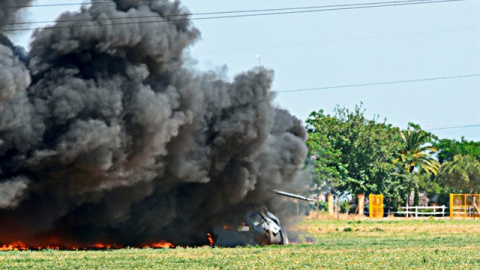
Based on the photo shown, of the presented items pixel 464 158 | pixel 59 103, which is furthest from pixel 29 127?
pixel 464 158

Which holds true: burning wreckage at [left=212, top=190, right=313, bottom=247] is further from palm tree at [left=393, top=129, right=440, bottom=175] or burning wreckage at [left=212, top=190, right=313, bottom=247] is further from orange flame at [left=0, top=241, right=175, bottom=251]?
palm tree at [left=393, top=129, right=440, bottom=175]

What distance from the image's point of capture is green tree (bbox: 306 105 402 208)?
363ft

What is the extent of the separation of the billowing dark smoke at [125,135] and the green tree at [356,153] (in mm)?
60572

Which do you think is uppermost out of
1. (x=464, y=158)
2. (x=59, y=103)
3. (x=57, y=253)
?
(x=464, y=158)

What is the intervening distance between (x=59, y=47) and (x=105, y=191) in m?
6.45

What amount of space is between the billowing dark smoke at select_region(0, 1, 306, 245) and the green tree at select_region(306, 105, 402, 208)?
60572 mm

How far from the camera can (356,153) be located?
367 feet

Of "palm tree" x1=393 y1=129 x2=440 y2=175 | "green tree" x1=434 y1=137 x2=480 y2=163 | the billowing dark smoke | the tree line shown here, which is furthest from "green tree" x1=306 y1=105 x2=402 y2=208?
the billowing dark smoke

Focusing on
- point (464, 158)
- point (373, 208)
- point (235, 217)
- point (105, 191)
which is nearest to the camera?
point (105, 191)

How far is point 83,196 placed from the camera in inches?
1710

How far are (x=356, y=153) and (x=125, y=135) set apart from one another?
231 ft

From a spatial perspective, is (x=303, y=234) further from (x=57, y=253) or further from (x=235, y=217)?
(x=57, y=253)

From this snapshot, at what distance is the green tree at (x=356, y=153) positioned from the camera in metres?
111

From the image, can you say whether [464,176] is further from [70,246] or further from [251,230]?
[70,246]
